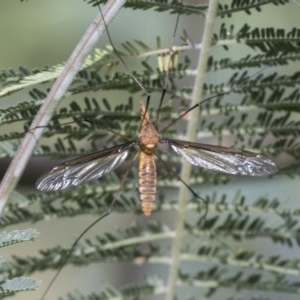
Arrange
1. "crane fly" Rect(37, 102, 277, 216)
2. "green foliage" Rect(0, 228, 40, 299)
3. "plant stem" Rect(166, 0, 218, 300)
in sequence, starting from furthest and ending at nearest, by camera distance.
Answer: "crane fly" Rect(37, 102, 277, 216) → "plant stem" Rect(166, 0, 218, 300) → "green foliage" Rect(0, 228, 40, 299)

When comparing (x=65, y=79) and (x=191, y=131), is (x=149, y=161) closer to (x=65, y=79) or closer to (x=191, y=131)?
(x=191, y=131)

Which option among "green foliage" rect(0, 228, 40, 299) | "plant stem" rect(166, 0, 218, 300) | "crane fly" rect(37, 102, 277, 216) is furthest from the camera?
"crane fly" rect(37, 102, 277, 216)

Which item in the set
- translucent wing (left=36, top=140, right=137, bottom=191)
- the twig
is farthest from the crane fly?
the twig

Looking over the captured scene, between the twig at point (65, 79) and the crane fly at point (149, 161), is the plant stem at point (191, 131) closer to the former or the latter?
the crane fly at point (149, 161)

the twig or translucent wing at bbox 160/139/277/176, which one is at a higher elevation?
translucent wing at bbox 160/139/277/176

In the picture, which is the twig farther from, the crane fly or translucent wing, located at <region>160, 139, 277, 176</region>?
translucent wing, located at <region>160, 139, 277, 176</region>

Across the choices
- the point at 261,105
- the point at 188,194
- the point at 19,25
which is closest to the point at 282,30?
the point at 261,105
